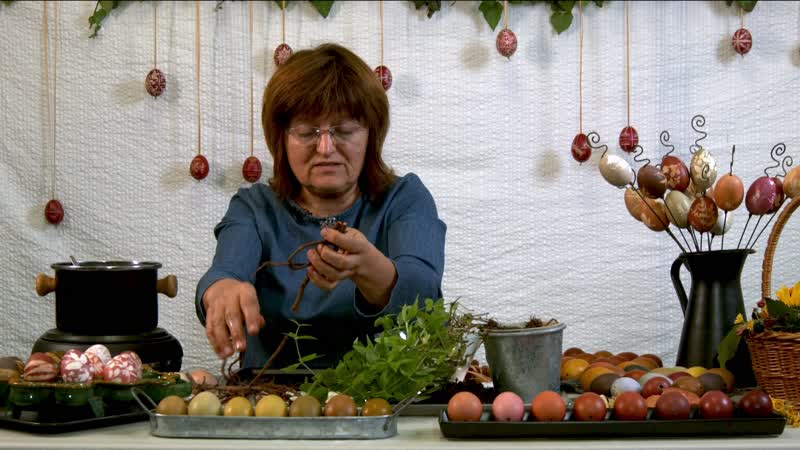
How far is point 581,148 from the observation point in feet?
8.12

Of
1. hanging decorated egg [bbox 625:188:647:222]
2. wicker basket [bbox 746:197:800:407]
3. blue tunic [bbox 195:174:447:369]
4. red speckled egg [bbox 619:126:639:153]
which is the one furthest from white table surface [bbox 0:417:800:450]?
red speckled egg [bbox 619:126:639:153]

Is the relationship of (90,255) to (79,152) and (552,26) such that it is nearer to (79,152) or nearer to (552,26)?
(79,152)

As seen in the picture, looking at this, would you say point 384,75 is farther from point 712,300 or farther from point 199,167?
point 712,300

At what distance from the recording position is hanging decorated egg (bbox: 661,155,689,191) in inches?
65.7

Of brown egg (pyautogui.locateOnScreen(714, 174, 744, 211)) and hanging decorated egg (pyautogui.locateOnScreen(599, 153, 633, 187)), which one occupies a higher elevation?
hanging decorated egg (pyautogui.locateOnScreen(599, 153, 633, 187))

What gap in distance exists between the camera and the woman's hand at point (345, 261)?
1290 millimetres

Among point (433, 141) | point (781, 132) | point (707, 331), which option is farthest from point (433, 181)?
point (707, 331)

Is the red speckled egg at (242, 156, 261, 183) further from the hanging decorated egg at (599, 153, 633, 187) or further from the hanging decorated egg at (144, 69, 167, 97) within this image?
the hanging decorated egg at (599, 153, 633, 187)

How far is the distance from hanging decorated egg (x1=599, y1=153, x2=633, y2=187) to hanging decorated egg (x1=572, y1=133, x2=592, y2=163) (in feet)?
2.44

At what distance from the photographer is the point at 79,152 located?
102 inches

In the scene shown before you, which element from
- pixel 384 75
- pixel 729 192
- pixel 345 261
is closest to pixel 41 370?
pixel 345 261

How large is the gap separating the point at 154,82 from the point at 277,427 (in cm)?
160

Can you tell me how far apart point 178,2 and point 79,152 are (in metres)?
0.48

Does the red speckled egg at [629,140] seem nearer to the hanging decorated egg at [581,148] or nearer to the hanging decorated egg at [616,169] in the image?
the hanging decorated egg at [581,148]
